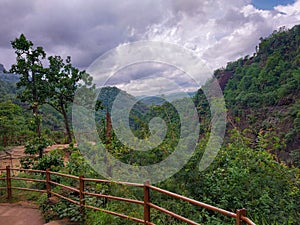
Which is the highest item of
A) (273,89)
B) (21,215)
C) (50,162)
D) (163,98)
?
(273,89)

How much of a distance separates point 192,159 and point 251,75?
3973cm

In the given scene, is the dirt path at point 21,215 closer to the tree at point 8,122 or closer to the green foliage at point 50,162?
the green foliage at point 50,162

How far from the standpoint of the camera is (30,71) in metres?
11.6

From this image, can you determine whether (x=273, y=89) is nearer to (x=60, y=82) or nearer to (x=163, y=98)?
(x=60, y=82)

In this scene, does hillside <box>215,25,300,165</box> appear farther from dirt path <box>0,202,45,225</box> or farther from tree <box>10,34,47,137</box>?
dirt path <box>0,202,45,225</box>

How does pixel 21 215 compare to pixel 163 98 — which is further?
pixel 163 98

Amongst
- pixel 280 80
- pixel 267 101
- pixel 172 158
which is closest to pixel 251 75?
pixel 280 80

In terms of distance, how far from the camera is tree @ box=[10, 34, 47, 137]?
1100 centimetres

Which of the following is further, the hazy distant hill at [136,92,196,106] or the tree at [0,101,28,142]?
the tree at [0,101,28,142]

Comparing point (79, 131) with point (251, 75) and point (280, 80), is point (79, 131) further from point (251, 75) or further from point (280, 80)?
point (251, 75)

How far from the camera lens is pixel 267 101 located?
109ft

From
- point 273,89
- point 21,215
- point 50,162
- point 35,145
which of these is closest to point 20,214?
point 21,215

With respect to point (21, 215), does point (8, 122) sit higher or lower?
higher

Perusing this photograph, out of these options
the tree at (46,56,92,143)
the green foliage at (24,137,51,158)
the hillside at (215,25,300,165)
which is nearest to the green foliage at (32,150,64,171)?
the green foliage at (24,137,51,158)
